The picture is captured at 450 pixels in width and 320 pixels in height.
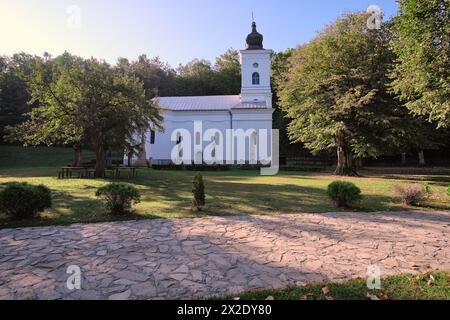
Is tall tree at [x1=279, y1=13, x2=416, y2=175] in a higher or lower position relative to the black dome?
lower

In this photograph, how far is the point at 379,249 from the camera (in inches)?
246

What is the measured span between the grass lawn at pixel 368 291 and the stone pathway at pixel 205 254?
0.91 ft

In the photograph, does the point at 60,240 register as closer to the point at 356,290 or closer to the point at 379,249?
the point at 356,290

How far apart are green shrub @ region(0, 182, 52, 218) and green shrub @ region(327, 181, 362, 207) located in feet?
28.3

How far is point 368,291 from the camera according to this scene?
14.3ft

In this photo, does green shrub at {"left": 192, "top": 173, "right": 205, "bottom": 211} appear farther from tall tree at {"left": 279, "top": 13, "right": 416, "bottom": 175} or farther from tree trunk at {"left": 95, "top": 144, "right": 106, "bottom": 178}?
tall tree at {"left": 279, "top": 13, "right": 416, "bottom": 175}

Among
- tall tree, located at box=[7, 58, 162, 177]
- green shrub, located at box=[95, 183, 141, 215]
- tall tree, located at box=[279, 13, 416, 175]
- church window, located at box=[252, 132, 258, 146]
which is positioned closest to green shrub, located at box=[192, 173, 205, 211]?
green shrub, located at box=[95, 183, 141, 215]

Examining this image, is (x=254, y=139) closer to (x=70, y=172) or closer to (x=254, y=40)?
(x=254, y=40)

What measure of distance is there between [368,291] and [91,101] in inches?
707

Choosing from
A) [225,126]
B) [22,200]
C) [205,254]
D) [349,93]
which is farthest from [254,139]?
[205,254]

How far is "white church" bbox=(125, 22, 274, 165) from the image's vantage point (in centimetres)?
3706

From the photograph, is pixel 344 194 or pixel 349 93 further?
pixel 349 93
